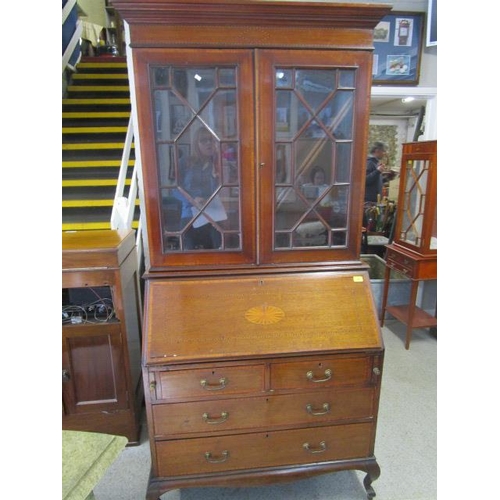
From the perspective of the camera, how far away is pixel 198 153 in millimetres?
1244

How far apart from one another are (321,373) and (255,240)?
57cm

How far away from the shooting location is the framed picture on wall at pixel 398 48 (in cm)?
239

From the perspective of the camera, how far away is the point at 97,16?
5613mm

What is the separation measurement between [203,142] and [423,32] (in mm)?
2209

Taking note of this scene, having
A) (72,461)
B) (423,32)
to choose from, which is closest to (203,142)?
(72,461)

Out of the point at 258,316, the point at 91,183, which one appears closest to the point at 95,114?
the point at 91,183

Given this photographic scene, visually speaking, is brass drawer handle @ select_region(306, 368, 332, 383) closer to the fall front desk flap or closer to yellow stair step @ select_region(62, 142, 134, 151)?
the fall front desk flap

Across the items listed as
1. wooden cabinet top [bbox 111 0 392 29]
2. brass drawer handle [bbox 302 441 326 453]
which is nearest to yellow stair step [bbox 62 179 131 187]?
wooden cabinet top [bbox 111 0 392 29]

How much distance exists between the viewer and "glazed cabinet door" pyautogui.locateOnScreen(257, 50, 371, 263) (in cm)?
119

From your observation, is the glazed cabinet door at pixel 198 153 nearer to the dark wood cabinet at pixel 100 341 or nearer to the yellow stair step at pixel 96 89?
the dark wood cabinet at pixel 100 341

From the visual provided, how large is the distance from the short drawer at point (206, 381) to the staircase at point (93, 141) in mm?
1691

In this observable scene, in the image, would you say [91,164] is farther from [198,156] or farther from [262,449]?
[262,449]

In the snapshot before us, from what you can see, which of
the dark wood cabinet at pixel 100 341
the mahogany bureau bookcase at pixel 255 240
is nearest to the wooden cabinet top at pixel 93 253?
the dark wood cabinet at pixel 100 341
